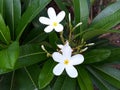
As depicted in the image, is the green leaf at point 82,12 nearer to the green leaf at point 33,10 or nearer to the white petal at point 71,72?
the green leaf at point 33,10

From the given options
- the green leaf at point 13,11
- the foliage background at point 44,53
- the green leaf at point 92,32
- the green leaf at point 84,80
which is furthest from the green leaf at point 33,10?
the green leaf at point 84,80

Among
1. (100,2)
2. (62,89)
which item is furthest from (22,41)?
(100,2)

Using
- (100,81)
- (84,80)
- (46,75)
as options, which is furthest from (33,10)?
(100,81)

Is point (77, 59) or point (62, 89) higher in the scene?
point (77, 59)

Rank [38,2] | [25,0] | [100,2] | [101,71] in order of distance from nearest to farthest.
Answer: [38,2], [101,71], [25,0], [100,2]

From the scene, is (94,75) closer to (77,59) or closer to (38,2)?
(77,59)

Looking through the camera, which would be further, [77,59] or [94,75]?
[94,75]

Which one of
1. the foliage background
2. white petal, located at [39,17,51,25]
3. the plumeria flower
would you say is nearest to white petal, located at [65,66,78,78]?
the plumeria flower

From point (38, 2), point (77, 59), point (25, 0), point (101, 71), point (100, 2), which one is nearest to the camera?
point (77, 59)
